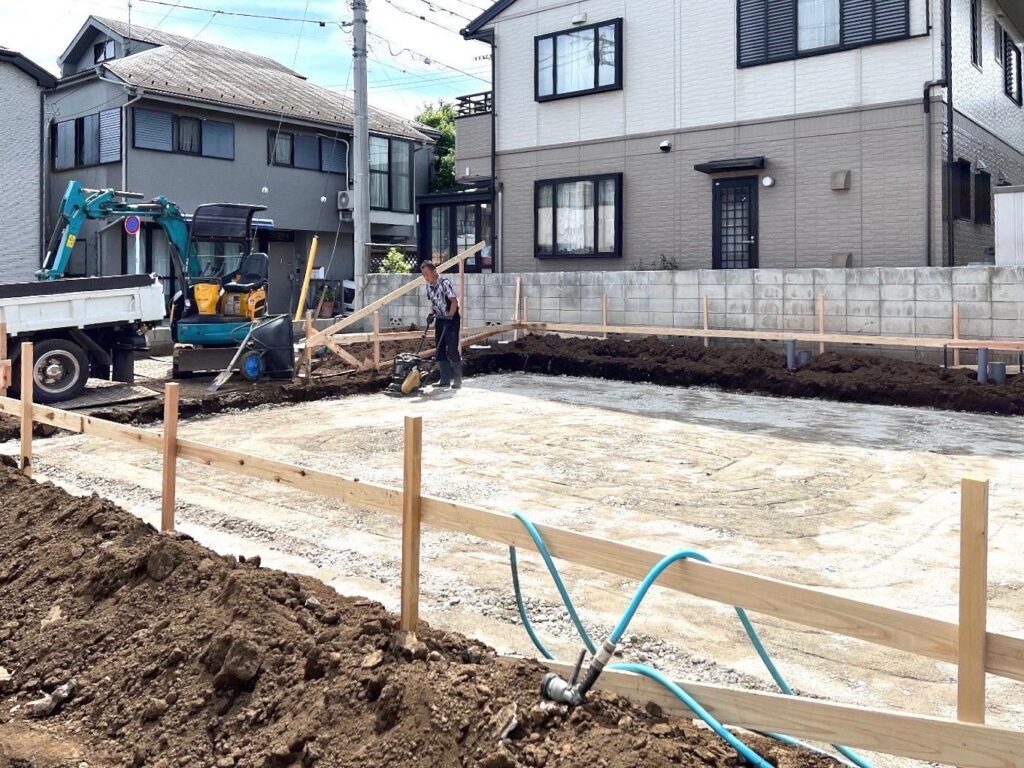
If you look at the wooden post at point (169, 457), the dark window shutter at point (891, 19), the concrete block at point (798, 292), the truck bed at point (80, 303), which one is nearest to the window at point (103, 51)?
the truck bed at point (80, 303)

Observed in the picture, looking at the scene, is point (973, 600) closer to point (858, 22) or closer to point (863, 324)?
point (863, 324)

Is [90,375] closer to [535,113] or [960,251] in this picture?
[535,113]

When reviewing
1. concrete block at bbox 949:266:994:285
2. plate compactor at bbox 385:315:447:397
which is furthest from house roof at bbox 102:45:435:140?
concrete block at bbox 949:266:994:285

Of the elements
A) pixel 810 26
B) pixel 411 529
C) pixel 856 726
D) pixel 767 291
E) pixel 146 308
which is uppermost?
pixel 810 26

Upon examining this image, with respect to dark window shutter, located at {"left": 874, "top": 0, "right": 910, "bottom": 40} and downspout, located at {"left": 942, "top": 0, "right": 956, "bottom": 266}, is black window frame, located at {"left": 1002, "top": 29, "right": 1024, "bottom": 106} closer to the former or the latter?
downspout, located at {"left": 942, "top": 0, "right": 956, "bottom": 266}

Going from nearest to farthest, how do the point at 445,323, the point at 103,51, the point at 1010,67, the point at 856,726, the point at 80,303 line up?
1. the point at 856,726
2. the point at 80,303
3. the point at 445,323
4. the point at 1010,67
5. the point at 103,51

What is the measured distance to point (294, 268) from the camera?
26625 millimetres

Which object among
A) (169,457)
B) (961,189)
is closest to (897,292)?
(961,189)

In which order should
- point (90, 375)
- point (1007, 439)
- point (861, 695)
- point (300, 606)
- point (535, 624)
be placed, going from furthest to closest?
point (90, 375) < point (1007, 439) < point (535, 624) < point (300, 606) < point (861, 695)

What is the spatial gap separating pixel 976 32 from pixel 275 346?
12883mm

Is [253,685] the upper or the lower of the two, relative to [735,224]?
lower

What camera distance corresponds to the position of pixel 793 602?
9.31ft

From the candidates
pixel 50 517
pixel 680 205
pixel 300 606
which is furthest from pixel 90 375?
pixel 680 205

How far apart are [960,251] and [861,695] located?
13.4 metres
